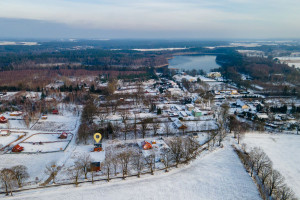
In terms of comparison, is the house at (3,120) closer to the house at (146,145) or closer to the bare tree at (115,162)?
the bare tree at (115,162)

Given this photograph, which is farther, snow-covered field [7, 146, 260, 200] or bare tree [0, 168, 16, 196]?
snow-covered field [7, 146, 260, 200]

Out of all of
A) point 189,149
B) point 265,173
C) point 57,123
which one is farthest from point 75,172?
point 265,173

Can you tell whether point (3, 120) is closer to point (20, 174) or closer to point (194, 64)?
point (20, 174)

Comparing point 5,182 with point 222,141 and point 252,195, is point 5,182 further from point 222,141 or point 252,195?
point 222,141

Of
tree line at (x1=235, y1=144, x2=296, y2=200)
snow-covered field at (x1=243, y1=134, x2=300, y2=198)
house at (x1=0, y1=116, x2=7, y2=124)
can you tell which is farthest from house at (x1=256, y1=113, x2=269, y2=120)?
house at (x1=0, y1=116, x2=7, y2=124)

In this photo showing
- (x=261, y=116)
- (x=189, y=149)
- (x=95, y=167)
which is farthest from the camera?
(x=261, y=116)

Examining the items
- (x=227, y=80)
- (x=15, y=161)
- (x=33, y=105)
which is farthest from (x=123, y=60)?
(x=15, y=161)

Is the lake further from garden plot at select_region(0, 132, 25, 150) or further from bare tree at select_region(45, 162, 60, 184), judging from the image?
bare tree at select_region(45, 162, 60, 184)
